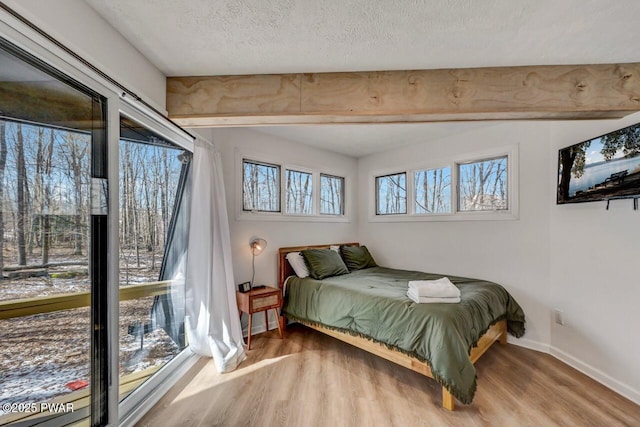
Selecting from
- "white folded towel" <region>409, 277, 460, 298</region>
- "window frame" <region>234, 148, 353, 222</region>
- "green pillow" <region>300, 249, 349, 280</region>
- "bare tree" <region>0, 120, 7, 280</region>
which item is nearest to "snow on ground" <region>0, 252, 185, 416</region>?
"bare tree" <region>0, 120, 7, 280</region>

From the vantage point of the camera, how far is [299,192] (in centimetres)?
371

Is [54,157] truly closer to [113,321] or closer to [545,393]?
[113,321]

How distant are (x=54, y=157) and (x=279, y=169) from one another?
2.39 m

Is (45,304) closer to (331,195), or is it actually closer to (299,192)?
(299,192)

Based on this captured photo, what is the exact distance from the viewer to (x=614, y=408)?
6.03 ft

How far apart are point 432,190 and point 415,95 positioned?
216cm

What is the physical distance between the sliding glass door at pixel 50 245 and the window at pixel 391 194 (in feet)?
11.6

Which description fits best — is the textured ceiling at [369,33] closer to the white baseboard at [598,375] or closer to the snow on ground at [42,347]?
the snow on ground at [42,347]

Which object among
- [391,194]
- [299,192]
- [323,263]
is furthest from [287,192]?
[391,194]

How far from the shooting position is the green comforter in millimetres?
1828

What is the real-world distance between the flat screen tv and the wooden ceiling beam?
1.31 feet

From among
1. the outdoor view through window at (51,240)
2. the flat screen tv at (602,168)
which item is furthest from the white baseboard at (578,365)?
the outdoor view through window at (51,240)

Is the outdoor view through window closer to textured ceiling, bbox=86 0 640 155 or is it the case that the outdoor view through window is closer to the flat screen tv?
textured ceiling, bbox=86 0 640 155

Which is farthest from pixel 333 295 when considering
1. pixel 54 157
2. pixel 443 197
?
pixel 54 157
